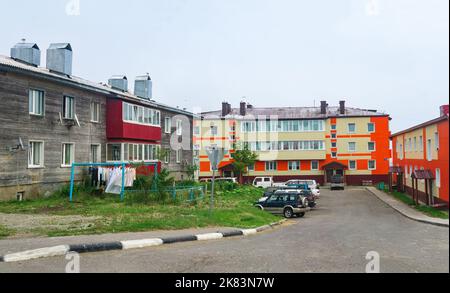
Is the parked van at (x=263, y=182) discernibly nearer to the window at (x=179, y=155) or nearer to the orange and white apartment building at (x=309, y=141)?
the orange and white apartment building at (x=309, y=141)

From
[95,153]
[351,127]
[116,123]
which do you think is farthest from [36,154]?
[351,127]

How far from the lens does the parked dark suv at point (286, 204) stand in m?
23.9

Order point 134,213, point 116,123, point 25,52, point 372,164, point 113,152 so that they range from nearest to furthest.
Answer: point 134,213
point 25,52
point 116,123
point 113,152
point 372,164

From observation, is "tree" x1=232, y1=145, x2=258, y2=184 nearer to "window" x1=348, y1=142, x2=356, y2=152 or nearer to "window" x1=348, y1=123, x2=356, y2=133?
"window" x1=348, y1=142, x2=356, y2=152

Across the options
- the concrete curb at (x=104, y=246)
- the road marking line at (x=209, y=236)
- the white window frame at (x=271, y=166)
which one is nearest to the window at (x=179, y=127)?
the white window frame at (x=271, y=166)

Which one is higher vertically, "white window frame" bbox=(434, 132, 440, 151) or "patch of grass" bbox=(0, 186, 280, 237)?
"white window frame" bbox=(434, 132, 440, 151)

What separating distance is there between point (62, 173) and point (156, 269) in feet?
69.7

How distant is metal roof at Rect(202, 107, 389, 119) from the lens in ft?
204

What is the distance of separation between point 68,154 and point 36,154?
9.25 feet

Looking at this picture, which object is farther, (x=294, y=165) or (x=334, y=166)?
(x=294, y=165)

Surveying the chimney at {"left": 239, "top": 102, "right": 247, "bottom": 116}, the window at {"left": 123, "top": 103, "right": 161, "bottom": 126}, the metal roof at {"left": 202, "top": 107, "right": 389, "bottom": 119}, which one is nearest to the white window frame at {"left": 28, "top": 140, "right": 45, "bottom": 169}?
the window at {"left": 123, "top": 103, "right": 161, "bottom": 126}

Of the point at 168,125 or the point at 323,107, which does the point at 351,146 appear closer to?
the point at 323,107

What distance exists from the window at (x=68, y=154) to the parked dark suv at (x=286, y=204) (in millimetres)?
12678

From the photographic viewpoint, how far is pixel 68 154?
91.7ft
